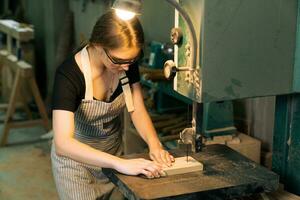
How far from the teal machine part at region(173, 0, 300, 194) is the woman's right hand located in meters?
0.16

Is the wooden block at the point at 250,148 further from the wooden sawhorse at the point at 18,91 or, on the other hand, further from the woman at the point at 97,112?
the wooden sawhorse at the point at 18,91

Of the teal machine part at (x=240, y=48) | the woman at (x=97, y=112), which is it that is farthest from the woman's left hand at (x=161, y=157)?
the teal machine part at (x=240, y=48)

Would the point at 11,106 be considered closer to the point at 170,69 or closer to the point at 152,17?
the point at 152,17

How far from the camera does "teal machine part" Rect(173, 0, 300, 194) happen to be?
4.07 feet

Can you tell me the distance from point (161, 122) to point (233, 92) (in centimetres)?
139

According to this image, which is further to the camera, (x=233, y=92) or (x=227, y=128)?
(x=227, y=128)

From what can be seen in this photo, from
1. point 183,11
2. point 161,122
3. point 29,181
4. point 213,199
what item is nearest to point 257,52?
point 183,11

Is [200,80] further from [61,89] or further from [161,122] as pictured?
[161,122]

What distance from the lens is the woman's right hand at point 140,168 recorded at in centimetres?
137

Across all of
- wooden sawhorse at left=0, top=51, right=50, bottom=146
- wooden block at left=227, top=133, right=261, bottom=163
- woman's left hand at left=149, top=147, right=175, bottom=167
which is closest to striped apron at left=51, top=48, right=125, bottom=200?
woman's left hand at left=149, top=147, right=175, bottom=167

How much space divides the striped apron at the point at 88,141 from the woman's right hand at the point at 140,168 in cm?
38

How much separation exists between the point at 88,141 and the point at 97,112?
0.48ft

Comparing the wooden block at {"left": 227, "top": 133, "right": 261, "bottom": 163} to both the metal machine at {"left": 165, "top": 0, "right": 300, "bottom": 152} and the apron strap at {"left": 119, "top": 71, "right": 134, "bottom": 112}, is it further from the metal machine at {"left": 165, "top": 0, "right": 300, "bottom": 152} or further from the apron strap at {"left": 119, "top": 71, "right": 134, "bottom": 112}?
the metal machine at {"left": 165, "top": 0, "right": 300, "bottom": 152}

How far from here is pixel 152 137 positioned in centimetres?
177
